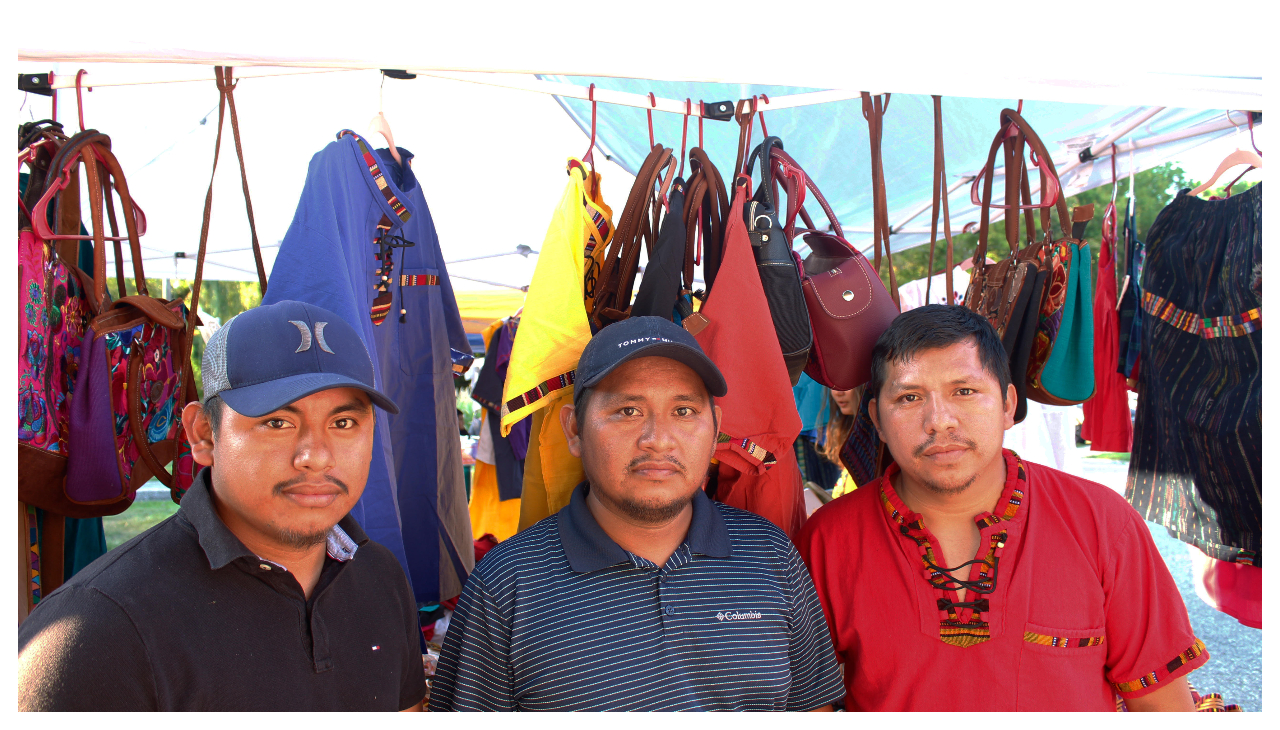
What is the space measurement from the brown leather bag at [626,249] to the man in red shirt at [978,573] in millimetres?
733

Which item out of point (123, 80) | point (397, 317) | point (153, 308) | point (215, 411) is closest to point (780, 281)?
point (397, 317)

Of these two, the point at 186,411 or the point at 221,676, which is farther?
the point at 186,411

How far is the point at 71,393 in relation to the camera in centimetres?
192

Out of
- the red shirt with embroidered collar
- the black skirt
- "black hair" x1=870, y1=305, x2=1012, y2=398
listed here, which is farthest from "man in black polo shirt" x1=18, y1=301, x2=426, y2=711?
the black skirt

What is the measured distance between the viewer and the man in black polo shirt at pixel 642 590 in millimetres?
1637

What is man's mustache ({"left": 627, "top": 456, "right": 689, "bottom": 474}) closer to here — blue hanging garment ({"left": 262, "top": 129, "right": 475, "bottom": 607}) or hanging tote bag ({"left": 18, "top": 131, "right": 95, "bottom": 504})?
blue hanging garment ({"left": 262, "top": 129, "right": 475, "bottom": 607})

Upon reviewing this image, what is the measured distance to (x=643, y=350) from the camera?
171 cm

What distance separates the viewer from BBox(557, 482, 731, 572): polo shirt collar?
1.73 meters

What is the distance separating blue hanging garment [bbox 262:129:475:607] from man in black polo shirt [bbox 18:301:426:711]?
27 cm

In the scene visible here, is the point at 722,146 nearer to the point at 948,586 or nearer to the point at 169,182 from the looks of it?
the point at 948,586

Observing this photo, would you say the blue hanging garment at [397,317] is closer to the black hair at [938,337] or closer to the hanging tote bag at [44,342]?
the hanging tote bag at [44,342]

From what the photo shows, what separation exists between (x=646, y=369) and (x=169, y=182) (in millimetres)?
4914

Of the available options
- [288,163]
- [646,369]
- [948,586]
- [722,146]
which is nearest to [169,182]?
[288,163]

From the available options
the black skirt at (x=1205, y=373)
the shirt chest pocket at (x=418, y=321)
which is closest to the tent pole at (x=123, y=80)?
the shirt chest pocket at (x=418, y=321)
